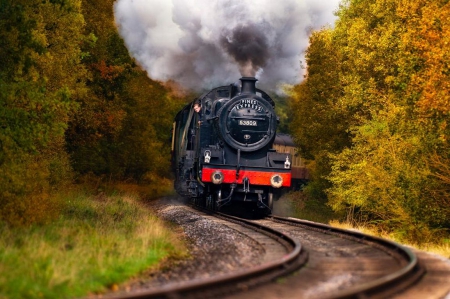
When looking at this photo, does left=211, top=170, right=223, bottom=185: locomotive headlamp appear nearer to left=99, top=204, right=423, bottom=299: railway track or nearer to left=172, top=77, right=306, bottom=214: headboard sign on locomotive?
left=172, top=77, right=306, bottom=214: headboard sign on locomotive

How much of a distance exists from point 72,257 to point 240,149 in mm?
12684

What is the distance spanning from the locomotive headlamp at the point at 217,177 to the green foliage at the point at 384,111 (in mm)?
4654

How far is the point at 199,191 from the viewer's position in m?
24.0

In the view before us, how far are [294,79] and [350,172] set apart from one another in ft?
13.6

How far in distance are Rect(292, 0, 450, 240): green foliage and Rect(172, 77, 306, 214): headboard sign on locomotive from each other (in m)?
3.19

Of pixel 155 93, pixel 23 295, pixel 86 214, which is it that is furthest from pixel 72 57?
pixel 155 93

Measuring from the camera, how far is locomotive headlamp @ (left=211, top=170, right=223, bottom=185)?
71.3 feet

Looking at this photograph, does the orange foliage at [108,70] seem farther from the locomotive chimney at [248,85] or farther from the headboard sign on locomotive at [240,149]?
the locomotive chimney at [248,85]

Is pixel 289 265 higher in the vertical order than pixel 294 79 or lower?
lower

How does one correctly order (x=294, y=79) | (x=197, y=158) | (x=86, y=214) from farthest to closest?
(x=294, y=79) → (x=197, y=158) → (x=86, y=214)

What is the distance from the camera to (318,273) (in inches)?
397

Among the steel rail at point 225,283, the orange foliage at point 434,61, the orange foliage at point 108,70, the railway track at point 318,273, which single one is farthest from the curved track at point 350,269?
the orange foliage at point 108,70

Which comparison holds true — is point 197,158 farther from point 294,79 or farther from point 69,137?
point 69,137

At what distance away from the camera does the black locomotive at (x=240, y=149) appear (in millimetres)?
21953
